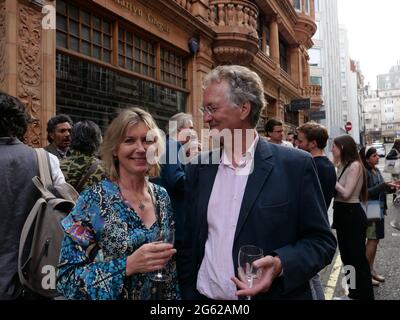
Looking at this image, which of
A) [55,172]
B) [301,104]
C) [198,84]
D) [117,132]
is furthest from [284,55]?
[117,132]

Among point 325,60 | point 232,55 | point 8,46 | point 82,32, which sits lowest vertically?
point 8,46

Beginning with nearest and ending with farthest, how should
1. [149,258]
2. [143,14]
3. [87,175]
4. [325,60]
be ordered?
[149,258] → [87,175] → [143,14] → [325,60]

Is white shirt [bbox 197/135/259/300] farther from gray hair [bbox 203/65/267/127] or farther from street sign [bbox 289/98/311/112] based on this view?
street sign [bbox 289/98/311/112]

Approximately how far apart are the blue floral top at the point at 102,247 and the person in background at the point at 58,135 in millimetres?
2636

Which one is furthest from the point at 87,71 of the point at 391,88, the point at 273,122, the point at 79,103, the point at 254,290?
the point at 391,88

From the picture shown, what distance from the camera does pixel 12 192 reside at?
234 centimetres

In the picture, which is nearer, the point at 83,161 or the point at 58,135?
the point at 83,161

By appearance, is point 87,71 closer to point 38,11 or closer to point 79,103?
point 79,103

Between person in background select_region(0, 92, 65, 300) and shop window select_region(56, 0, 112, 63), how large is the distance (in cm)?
456

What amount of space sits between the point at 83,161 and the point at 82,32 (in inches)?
190

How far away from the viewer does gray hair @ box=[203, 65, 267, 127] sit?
2031mm

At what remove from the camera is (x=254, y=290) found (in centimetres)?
160

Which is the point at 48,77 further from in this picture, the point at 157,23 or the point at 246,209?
the point at 246,209

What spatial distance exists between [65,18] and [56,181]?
5.09 m
